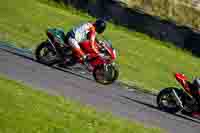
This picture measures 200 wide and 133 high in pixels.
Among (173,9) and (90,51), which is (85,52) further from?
(173,9)

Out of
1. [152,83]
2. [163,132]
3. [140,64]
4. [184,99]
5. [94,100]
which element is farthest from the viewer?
[140,64]

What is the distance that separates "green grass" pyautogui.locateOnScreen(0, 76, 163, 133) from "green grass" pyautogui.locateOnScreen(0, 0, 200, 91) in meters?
7.99

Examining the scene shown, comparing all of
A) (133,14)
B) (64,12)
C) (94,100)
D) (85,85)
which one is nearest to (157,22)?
(133,14)

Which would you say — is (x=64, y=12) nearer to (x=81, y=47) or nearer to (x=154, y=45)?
(x=154, y=45)

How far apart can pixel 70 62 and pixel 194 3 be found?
16389mm

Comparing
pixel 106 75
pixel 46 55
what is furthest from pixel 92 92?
pixel 46 55

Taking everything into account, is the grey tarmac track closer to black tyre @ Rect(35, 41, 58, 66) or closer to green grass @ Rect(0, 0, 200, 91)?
black tyre @ Rect(35, 41, 58, 66)

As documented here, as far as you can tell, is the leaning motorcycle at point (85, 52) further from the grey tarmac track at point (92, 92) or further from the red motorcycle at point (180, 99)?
the red motorcycle at point (180, 99)

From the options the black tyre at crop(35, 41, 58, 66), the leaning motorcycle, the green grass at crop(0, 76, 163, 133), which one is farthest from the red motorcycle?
the black tyre at crop(35, 41, 58, 66)

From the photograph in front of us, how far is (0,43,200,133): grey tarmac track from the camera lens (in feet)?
49.9

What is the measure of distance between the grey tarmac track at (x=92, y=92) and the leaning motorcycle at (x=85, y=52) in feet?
0.86

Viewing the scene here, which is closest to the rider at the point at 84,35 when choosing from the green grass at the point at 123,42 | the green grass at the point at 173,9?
the green grass at the point at 123,42

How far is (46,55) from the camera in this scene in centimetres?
2009

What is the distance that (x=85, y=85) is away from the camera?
17984 millimetres
